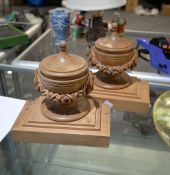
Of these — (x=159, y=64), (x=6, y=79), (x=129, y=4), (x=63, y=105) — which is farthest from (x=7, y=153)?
(x=129, y=4)

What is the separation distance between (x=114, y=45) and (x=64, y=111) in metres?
0.18

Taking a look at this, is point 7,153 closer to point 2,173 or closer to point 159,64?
point 2,173

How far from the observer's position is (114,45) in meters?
0.52

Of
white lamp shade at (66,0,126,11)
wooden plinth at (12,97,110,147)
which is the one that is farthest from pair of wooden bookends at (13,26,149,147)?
white lamp shade at (66,0,126,11)

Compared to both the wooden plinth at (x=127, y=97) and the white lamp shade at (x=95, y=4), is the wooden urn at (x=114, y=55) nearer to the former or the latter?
the wooden plinth at (x=127, y=97)

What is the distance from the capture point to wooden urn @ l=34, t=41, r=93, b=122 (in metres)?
0.42

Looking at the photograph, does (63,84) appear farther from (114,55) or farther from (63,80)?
(114,55)

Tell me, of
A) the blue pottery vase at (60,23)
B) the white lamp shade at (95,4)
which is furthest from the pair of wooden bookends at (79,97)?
the blue pottery vase at (60,23)

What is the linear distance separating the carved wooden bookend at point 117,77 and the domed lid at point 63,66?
0.10 m

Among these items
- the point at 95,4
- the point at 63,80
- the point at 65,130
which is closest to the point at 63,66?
the point at 63,80

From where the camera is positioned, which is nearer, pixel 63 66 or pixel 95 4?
pixel 63 66

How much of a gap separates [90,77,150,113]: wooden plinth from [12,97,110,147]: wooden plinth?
8 cm

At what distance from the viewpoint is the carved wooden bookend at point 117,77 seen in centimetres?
52

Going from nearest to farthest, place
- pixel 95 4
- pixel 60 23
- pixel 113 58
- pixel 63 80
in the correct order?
pixel 63 80, pixel 113 58, pixel 95 4, pixel 60 23
